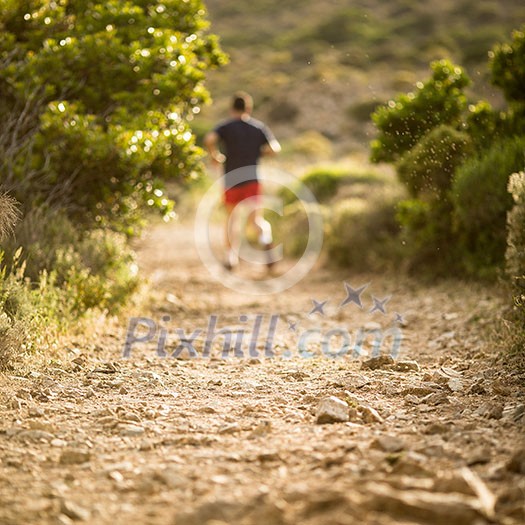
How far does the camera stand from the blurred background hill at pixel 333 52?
3083cm

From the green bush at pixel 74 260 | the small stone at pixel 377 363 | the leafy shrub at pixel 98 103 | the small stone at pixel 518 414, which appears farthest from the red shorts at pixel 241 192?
the small stone at pixel 518 414

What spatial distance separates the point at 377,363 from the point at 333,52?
38670 mm

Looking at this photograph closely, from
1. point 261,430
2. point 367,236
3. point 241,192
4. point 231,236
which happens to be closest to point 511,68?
point 367,236

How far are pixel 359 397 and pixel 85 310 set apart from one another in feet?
8.60

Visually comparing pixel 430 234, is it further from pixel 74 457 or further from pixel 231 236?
pixel 74 457

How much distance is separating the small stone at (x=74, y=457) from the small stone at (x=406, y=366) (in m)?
2.17

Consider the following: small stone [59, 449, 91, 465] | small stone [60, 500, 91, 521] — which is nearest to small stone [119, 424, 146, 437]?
small stone [59, 449, 91, 465]

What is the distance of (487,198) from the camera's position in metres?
6.27

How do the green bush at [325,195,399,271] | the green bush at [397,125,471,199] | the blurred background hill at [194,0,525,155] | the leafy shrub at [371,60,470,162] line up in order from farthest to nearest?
1. the blurred background hill at [194,0,525,155]
2. the green bush at [325,195,399,271]
3. the leafy shrub at [371,60,470,162]
4. the green bush at [397,125,471,199]

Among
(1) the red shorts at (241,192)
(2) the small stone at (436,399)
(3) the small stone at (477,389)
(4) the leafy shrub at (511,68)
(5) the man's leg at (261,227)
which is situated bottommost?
(2) the small stone at (436,399)

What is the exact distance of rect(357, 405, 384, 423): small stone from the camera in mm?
3266

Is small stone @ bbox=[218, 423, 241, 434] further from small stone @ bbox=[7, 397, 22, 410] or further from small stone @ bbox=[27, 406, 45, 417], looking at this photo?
small stone @ bbox=[7, 397, 22, 410]

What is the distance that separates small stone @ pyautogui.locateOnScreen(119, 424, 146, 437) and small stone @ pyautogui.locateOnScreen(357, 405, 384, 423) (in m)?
1.06

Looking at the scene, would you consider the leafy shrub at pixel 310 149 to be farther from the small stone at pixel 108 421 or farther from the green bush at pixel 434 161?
the small stone at pixel 108 421
